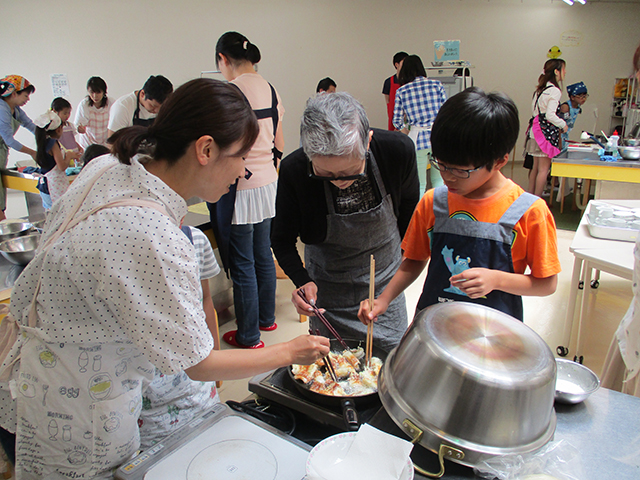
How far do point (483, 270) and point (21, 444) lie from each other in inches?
51.2

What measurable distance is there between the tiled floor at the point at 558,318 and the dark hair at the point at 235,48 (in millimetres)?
1930

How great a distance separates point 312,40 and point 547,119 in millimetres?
4372

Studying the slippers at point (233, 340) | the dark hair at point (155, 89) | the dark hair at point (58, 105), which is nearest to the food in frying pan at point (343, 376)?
the slippers at point (233, 340)

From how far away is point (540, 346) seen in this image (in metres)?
0.84

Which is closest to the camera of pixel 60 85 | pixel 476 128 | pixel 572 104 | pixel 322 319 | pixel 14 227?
pixel 476 128

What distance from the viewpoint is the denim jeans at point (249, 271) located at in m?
2.83

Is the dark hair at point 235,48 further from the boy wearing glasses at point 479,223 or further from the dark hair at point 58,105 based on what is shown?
the dark hair at point 58,105

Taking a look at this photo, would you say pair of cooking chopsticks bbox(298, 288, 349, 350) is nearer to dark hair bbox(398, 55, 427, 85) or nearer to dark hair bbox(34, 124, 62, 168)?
dark hair bbox(34, 124, 62, 168)

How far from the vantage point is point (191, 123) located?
96cm

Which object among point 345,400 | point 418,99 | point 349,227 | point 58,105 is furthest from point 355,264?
point 58,105

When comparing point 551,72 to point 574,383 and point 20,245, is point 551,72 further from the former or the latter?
point 20,245

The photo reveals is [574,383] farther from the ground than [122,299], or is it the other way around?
[122,299]

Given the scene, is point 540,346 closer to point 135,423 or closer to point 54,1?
point 135,423

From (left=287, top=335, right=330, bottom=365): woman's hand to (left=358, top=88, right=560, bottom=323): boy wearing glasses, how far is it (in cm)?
27
